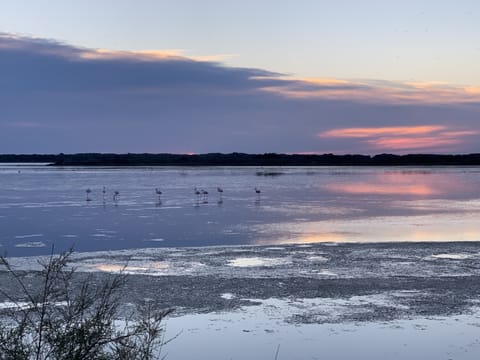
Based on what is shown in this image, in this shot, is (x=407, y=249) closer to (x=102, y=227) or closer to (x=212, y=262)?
(x=212, y=262)

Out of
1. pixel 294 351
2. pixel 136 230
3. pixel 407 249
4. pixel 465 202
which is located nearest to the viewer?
pixel 294 351

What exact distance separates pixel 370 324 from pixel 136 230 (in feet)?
38.6

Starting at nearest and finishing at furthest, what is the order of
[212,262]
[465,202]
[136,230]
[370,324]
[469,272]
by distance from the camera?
[370,324] < [469,272] < [212,262] < [136,230] < [465,202]

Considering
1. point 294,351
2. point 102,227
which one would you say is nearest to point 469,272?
point 294,351

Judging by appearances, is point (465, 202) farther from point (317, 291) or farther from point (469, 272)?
point (317, 291)

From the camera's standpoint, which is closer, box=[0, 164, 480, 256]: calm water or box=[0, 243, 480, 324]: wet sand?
box=[0, 243, 480, 324]: wet sand

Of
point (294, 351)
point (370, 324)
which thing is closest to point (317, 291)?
point (370, 324)

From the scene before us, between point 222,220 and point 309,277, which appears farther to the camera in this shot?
point 222,220

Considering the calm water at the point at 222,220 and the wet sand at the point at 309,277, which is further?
the calm water at the point at 222,220

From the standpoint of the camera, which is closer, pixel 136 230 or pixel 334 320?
pixel 334 320

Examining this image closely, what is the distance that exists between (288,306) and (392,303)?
1671mm

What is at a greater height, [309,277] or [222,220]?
[222,220]

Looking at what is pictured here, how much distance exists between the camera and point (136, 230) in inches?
762

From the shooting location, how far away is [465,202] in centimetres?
2944
